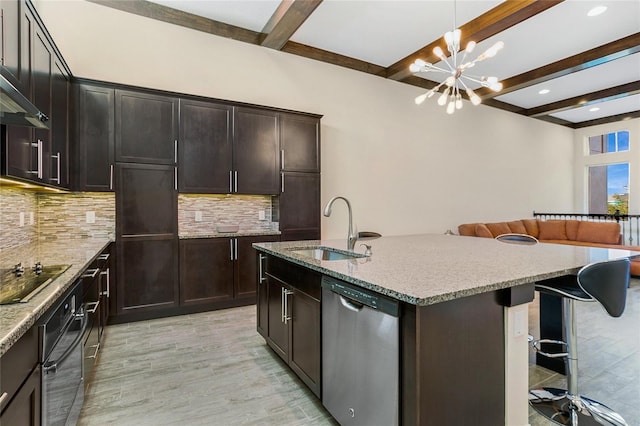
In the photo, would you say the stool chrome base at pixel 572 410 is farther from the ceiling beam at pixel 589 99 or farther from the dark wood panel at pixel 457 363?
the ceiling beam at pixel 589 99

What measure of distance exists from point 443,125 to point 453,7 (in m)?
2.87

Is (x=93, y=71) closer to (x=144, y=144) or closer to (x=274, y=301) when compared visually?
(x=144, y=144)

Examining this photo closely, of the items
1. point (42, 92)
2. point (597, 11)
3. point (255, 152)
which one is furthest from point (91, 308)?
point (597, 11)

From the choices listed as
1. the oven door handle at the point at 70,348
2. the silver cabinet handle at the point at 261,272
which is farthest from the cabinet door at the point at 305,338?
the oven door handle at the point at 70,348

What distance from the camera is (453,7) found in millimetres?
3908

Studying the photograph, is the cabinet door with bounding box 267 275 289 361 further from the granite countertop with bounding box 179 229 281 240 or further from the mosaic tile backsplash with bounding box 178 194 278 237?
the mosaic tile backsplash with bounding box 178 194 278 237

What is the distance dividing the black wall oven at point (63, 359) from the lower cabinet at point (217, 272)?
1787 millimetres

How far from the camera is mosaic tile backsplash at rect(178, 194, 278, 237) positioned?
4.04 metres

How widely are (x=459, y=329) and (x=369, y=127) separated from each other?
4642mm

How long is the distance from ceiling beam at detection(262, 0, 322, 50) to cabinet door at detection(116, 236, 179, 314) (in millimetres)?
2848

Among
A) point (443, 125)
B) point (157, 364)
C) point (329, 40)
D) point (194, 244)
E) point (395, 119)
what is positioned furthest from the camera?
point (443, 125)

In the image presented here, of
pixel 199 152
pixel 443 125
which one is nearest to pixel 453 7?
pixel 443 125

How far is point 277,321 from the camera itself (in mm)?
2520

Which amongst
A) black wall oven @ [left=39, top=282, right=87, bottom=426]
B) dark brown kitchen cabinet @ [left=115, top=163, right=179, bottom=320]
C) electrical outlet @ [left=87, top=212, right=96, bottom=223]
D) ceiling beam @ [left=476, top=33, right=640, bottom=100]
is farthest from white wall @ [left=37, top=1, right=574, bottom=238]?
black wall oven @ [left=39, top=282, right=87, bottom=426]
